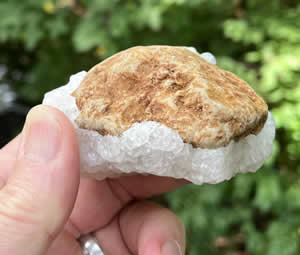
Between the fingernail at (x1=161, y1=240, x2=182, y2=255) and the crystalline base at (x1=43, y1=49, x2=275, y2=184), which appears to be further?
the fingernail at (x1=161, y1=240, x2=182, y2=255)

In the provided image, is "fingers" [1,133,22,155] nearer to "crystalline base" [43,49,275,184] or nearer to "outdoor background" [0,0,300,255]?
"crystalline base" [43,49,275,184]

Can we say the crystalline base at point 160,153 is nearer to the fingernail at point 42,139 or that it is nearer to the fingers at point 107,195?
the fingernail at point 42,139

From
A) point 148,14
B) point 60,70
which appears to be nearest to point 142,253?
point 148,14

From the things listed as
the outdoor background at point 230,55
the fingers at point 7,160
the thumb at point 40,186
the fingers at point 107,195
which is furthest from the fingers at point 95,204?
the outdoor background at point 230,55

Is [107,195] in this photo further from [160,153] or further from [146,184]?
[160,153]

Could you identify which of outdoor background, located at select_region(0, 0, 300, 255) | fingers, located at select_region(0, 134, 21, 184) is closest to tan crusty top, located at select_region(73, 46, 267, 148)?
fingers, located at select_region(0, 134, 21, 184)

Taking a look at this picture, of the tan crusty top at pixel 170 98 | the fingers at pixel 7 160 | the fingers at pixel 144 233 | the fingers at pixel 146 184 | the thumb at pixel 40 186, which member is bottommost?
the fingers at pixel 144 233
